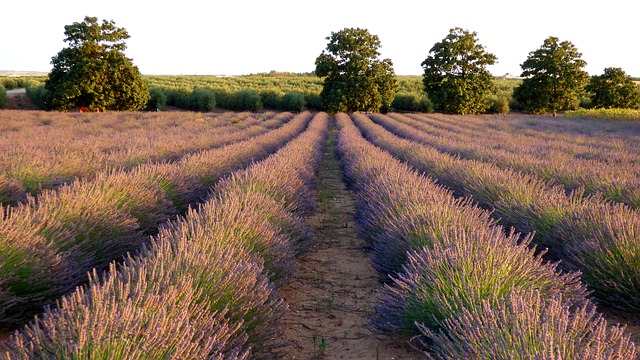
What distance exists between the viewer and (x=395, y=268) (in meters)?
3.37

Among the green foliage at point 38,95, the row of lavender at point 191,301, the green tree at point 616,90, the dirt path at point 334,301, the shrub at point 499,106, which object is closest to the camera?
the row of lavender at point 191,301

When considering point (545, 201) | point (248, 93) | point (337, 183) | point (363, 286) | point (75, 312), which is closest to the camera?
point (75, 312)

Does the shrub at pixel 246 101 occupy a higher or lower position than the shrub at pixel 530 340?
lower

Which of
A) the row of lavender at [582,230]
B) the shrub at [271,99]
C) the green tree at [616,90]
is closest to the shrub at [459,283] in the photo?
the row of lavender at [582,230]

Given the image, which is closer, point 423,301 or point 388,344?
point 423,301

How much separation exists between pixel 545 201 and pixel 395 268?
73.0 inches

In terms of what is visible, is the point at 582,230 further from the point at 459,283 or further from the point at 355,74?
the point at 355,74

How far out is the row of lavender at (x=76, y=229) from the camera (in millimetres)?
2740

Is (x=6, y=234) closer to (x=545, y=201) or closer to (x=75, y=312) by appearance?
(x=75, y=312)

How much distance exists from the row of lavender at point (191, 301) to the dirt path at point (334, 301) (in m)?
0.21

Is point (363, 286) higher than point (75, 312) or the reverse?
the reverse

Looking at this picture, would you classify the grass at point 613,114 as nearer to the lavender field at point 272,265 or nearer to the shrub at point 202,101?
the lavender field at point 272,265

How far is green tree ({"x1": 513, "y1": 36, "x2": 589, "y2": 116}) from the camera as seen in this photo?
3562 centimetres

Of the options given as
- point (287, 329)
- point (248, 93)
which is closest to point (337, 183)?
point (287, 329)
